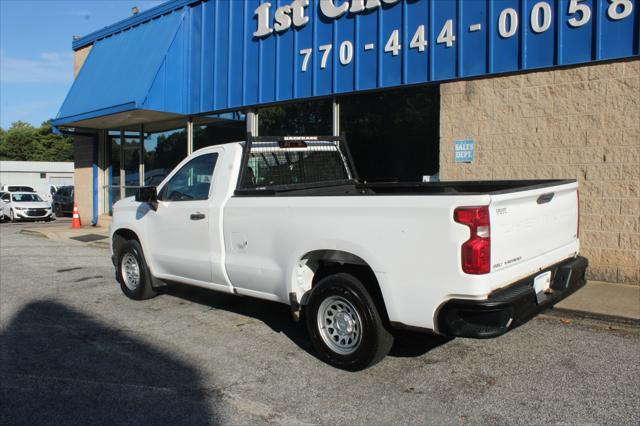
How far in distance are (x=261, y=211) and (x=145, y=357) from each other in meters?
1.67

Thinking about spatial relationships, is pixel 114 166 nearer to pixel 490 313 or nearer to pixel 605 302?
pixel 605 302

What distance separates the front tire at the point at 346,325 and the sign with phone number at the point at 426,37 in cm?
538

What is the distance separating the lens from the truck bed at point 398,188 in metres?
4.99

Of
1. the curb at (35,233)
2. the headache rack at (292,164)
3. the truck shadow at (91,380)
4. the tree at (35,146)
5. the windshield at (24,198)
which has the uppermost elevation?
the tree at (35,146)

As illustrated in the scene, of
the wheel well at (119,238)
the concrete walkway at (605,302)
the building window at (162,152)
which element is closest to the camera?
the concrete walkway at (605,302)

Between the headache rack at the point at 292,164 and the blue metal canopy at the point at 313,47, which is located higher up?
the blue metal canopy at the point at 313,47

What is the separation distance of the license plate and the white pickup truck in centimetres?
1

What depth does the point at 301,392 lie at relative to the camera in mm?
4035

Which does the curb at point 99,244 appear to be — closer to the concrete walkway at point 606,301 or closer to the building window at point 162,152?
the building window at point 162,152

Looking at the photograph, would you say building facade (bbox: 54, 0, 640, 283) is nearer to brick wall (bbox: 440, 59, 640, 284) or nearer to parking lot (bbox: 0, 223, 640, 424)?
brick wall (bbox: 440, 59, 640, 284)

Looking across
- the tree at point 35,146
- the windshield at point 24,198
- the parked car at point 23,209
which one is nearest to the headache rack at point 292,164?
the parked car at point 23,209

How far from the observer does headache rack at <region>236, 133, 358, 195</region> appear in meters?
5.48

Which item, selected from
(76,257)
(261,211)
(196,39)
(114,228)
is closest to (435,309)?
(261,211)

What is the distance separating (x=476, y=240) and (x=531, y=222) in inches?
29.8
